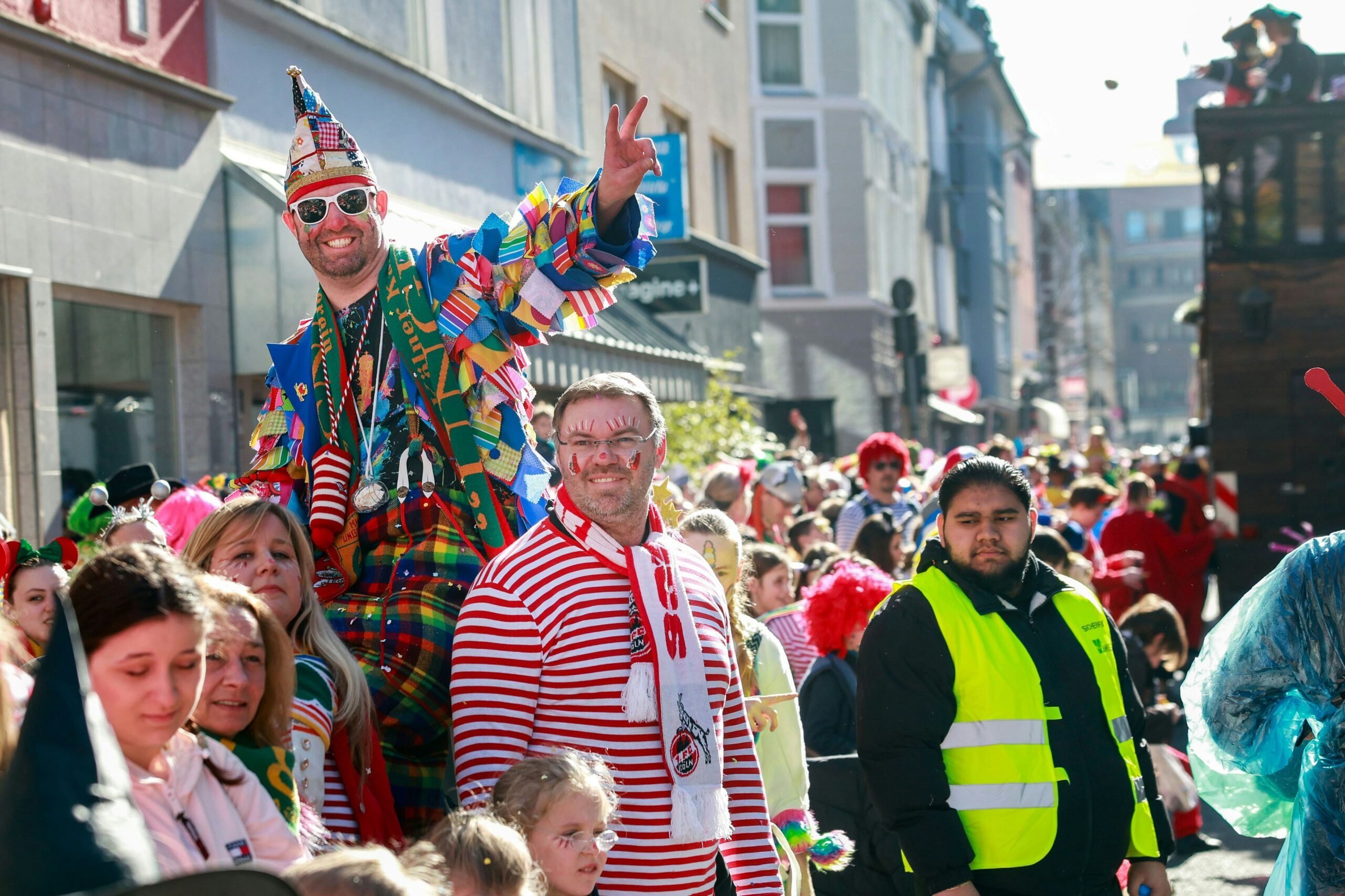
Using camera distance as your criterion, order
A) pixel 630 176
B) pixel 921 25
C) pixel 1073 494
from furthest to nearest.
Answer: pixel 921 25
pixel 1073 494
pixel 630 176

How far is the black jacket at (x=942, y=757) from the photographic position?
3.88 m

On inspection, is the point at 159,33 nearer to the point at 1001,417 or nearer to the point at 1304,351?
the point at 1304,351

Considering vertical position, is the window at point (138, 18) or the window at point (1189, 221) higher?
the window at point (1189, 221)

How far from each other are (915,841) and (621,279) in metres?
1.55

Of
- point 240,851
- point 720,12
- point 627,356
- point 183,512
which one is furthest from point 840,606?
point 720,12

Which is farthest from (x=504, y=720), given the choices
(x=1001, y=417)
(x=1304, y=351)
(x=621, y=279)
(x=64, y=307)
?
(x=1001, y=417)

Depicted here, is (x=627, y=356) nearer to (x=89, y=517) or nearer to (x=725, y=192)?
(x=89, y=517)

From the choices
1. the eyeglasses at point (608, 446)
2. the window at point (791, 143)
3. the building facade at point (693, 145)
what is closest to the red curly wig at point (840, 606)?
the eyeglasses at point (608, 446)

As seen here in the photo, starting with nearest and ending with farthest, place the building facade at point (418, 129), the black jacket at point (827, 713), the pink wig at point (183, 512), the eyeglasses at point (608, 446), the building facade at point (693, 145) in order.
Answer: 1. the eyeglasses at point (608, 446)
2. the pink wig at point (183, 512)
3. the black jacket at point (827, 713)
4. the building facade at point (418, 129)
5. the building facade at point (693, 145)

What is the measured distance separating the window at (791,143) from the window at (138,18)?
72.3 ft

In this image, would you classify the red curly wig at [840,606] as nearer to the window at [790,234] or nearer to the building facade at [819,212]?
the building facade at [819,212]

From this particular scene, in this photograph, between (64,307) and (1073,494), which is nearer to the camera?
(64,307)

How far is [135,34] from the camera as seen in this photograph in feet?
27.6

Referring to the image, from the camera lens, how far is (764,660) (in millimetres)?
4902
